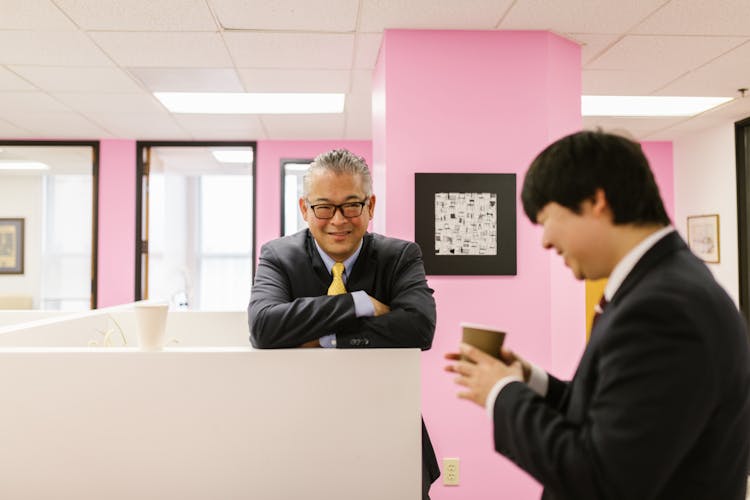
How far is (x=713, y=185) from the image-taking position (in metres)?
5.20

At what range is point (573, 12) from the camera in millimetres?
2805

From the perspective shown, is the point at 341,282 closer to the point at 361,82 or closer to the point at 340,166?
the point at 340,166

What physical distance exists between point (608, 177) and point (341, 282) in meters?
1.00

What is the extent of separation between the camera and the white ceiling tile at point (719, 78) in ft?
11.2

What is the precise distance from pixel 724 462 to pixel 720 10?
2.72m

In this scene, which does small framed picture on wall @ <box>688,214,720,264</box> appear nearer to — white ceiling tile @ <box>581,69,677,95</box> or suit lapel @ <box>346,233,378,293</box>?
white ceiling tile @ <box>581,69,677,95</box>

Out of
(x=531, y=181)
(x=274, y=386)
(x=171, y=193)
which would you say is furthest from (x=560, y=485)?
(x=171, y=193)

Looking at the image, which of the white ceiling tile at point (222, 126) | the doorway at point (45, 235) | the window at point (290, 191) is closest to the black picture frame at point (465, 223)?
the white ceiling tile at point (222, 126)

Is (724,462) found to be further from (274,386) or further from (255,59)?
(255,59)

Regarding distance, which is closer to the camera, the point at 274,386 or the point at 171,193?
the point at 274,386

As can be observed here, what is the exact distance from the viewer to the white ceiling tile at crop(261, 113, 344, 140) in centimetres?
490

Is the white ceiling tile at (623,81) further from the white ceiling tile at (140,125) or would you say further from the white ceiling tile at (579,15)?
the white ceiling tile at (140,125)

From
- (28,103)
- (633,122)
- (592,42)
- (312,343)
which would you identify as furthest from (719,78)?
(28,103)

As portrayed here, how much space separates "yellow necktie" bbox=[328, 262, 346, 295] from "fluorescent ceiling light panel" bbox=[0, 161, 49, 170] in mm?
6714
